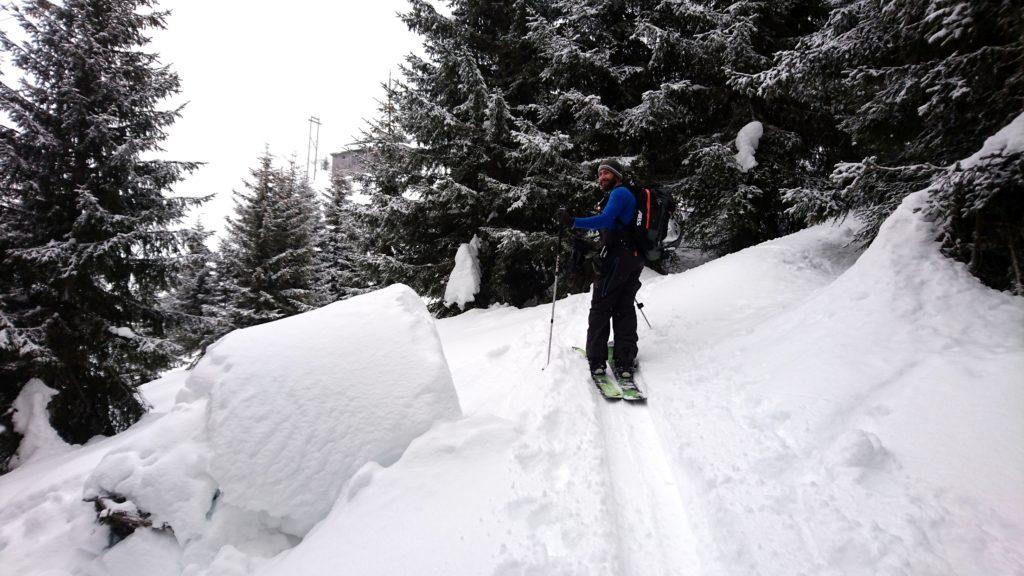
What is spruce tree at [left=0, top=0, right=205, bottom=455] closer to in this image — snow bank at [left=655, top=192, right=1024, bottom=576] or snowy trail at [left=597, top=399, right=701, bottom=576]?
snowy trail at [left=597, top=399, right=701, bottom=576]

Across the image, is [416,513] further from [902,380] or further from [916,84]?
[916,84]

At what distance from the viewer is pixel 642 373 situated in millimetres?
4566

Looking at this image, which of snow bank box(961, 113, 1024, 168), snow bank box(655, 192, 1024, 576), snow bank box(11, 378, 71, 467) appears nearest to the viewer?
snow bank box(655, 192, 1024, 576)

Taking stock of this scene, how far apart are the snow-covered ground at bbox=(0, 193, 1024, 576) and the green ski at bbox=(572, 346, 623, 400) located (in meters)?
0.16

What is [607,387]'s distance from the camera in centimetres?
404

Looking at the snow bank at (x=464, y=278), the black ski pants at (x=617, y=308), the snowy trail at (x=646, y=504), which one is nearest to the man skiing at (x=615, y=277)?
the black ski pants at (x=617, y=308)

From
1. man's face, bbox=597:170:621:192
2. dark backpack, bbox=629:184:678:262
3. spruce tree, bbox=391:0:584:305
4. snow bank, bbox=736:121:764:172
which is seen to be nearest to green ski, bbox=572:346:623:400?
dark backpack, bbox=629:184:678:262

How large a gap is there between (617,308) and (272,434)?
139 inches

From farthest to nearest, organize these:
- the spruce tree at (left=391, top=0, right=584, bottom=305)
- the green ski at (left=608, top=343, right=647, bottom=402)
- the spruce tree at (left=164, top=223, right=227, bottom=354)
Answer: the spruce tree at (left=391, top=0, right=584, bottom=305), the spruce tree at (left=164, top=223, right=227, bottom=354), the green ski at (left=608, top=343, right=647, bottom=402)

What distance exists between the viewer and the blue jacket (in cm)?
425

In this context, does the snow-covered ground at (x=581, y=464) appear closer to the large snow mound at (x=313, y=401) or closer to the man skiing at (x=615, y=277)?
the large snow mound at (x=313, y=401)

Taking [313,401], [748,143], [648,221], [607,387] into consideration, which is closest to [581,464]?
[607,387]

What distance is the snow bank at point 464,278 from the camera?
9.41 metres

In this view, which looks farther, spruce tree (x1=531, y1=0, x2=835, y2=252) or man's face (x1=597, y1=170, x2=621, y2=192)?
spruce tree (x1=531, y1=0, x2=835, y2=252)
